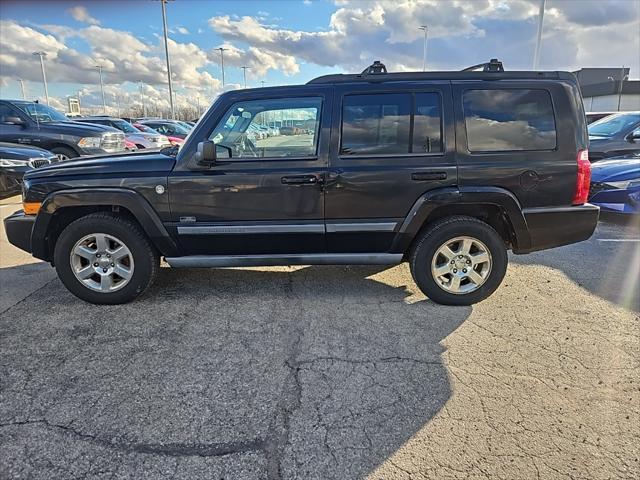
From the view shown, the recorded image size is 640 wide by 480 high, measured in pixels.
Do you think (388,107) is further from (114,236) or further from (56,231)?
(56,231)

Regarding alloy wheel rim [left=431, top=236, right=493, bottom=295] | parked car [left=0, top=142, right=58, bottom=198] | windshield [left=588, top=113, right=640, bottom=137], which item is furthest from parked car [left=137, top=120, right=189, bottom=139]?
alloy wheel rim [left=431, top=236, right=493, bottom=295]

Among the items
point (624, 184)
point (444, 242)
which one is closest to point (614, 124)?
point (624, 184)

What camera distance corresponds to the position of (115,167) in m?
3.67

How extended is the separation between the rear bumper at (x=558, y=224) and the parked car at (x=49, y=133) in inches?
346

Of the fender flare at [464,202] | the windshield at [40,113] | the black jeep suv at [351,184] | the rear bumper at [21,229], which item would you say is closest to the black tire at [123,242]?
the black jeep suv at [351,184]

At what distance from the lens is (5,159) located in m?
7.41

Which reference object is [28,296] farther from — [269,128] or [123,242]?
[269,128]

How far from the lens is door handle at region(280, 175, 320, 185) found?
11.8 ft

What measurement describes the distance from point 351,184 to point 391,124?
0.60 meters

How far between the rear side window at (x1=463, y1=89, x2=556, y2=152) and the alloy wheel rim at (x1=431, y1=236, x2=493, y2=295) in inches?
32.4

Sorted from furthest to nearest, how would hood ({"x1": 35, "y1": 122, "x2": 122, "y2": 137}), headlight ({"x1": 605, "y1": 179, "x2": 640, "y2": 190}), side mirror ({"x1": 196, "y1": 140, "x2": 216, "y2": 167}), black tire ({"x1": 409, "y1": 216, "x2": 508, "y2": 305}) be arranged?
1. hood ({"x1": 35, "y1": 122, "x2": 122, "y2": 137})
2. headlight ({"x1": 605, "y1": 179, "x2": 640, "y2": 190})
3. black tire ({"x1": 409, "y1": 216, "x2": 508, "y2": 305})
4. side mirror ({"x1": 196, "y1": 140, "x2": 216, "y2": 167})

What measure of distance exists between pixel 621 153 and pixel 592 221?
580 cm

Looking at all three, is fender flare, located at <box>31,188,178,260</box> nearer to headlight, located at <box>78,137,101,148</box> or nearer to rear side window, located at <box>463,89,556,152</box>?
rear side window, located at <box>463,89,556,152</box>

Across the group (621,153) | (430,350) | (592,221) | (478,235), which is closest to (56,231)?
(430,350)
